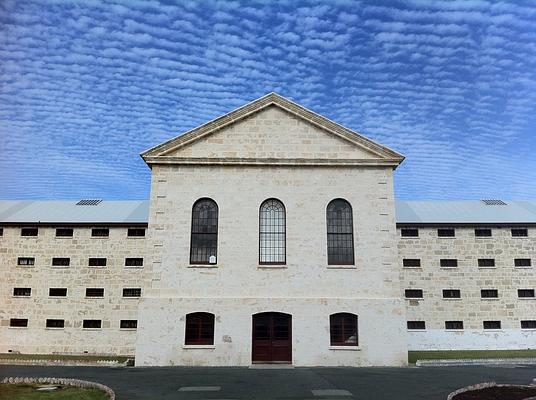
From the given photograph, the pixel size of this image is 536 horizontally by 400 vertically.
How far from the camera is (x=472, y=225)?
32.0 meters

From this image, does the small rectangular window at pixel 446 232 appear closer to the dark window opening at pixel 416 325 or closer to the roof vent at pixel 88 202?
the dark window opening at pixel 416 325

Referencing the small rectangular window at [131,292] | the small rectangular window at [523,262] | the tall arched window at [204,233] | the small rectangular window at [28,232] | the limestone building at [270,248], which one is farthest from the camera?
the small rectangular window at [523,262]

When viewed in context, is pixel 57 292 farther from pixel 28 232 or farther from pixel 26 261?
pixel 28 232

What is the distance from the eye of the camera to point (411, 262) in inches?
1256

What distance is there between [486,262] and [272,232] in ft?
55.5

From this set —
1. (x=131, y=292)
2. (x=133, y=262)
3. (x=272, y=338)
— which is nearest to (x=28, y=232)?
(x=133, y=262)

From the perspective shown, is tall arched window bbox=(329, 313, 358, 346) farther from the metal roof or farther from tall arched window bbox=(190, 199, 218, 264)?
the metal roof

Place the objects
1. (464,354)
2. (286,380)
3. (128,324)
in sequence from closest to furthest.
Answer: (286,380) → (464,354) → (128,324)

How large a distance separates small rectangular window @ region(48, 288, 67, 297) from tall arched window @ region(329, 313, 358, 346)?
18.0 metres

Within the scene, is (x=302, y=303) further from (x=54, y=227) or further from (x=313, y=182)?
(x=54, y=227)

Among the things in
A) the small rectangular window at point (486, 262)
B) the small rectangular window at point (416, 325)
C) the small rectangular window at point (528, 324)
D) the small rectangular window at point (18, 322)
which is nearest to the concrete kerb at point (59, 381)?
the small rectangular window at point (18, 322)

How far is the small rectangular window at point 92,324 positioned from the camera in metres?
29.5

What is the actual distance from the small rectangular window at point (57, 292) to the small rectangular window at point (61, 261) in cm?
156

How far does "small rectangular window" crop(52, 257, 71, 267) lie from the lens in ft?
100
